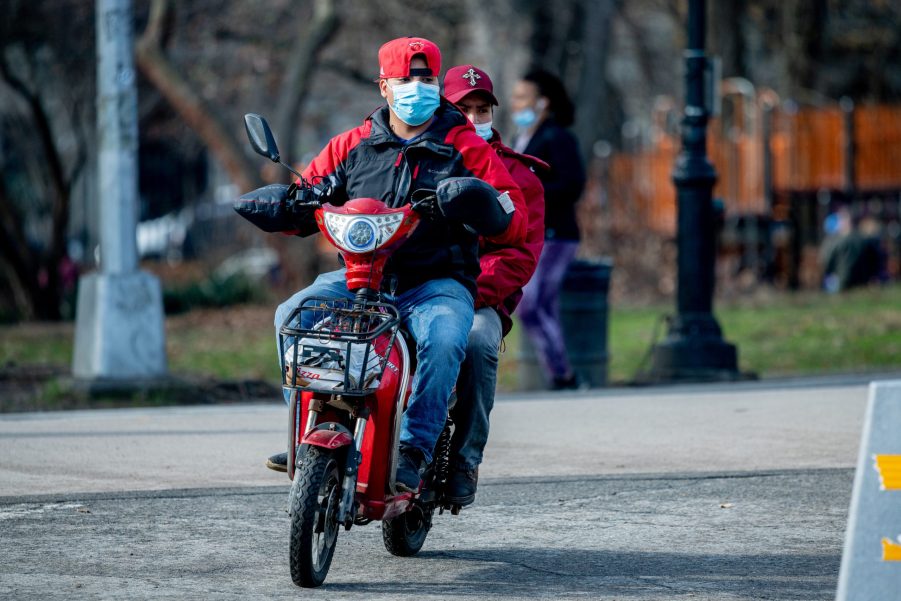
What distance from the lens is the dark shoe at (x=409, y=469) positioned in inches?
209

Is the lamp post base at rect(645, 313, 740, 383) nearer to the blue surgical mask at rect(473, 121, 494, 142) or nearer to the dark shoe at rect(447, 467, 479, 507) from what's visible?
the blue surgical mask at rect(473, 121, 494, 142)

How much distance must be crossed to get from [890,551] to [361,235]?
203 centimetres

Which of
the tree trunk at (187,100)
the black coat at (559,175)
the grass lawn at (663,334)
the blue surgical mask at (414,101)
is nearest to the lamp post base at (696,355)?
the grass lawn at (663,334)

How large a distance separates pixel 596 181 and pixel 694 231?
1240cm

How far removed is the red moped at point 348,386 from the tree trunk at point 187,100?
47.9ft

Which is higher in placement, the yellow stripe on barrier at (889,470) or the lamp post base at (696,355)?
the yellow stripe on barrier at (889,470)

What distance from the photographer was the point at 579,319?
1109 cm

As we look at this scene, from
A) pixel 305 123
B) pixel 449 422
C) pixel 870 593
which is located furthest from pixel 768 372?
pixel 305 123

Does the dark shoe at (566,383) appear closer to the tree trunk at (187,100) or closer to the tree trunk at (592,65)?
the tree trunk at (187,100)

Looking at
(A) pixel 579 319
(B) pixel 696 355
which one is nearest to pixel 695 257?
(B) pixel 696 355

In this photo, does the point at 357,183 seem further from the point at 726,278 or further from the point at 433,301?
the point at 726,278

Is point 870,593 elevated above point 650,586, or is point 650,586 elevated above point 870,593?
point 870,593

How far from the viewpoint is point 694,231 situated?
11.6 m

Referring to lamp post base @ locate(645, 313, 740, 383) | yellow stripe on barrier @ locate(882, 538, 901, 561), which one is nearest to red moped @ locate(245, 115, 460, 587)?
yellow stripe on barrier @ locate(882, 538, 901, 561)
